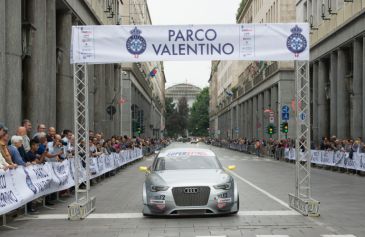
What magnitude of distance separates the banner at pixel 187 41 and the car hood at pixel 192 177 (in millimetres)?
2711

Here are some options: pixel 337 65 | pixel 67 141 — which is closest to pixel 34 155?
pixel 67 141

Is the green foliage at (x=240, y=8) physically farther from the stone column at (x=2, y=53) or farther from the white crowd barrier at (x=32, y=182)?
the white crowd barrier at (x=32, y=182)

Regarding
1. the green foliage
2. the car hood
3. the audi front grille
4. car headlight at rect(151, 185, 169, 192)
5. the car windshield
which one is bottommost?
the audi front grille

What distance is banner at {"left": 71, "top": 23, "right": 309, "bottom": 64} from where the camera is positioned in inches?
540

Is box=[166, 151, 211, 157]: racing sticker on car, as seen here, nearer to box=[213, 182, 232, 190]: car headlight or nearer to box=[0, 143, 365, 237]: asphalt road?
box=[0, 143, 365, 237]: asphalt road

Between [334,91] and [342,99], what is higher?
[334,91]

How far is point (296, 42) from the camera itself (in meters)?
13.7

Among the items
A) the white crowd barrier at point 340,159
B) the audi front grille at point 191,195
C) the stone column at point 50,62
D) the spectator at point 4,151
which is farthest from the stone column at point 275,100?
the spectator at point 4,151

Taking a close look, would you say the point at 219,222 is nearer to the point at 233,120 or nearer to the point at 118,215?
the point at 118,215

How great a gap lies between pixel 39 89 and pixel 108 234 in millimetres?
15882

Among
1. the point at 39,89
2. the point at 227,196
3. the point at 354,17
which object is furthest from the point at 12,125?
the point at 354,17

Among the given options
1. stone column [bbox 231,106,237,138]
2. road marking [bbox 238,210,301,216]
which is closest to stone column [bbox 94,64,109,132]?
road marking [bbox 238,210,301,216]

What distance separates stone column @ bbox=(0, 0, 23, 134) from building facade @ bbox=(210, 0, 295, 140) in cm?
4082

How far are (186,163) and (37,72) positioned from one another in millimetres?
13543
